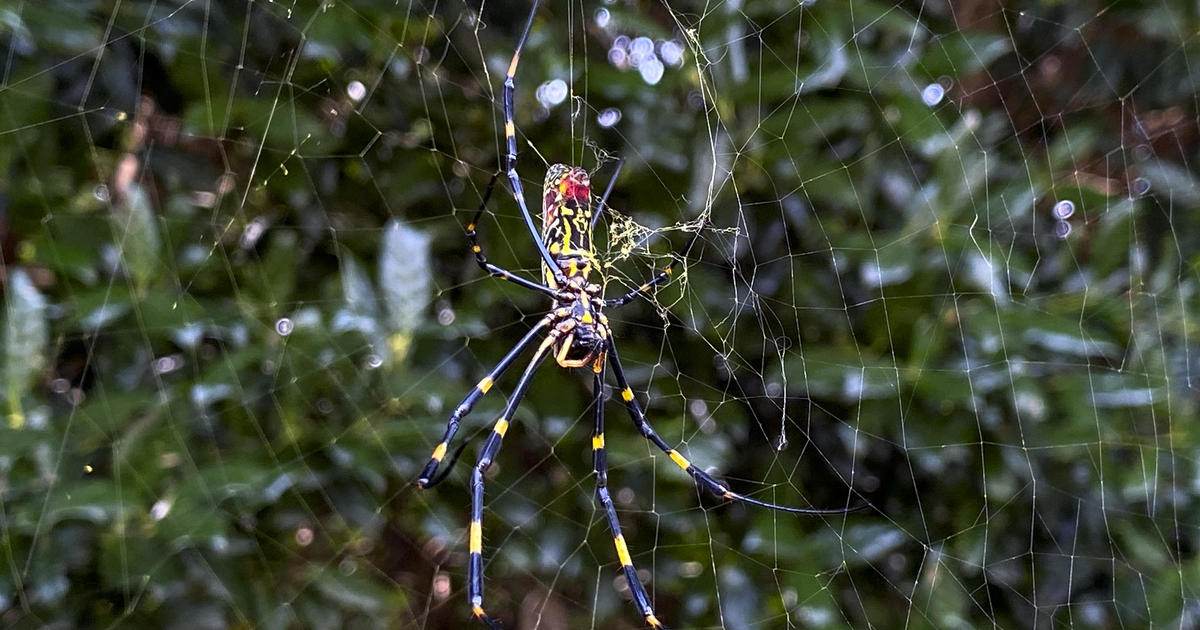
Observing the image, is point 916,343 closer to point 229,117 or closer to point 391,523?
point 391,523

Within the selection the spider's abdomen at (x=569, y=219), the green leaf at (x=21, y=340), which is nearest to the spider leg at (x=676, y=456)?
the spider's abdomen at (x=569, y=219)

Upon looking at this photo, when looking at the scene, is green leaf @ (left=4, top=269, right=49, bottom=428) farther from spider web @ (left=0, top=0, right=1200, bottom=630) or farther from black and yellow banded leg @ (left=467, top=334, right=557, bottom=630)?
black and yellow banded leg @ (left=467, top=334, right=557, bottom=630)

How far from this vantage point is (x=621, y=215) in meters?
1.03

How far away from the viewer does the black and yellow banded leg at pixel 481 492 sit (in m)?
0.88

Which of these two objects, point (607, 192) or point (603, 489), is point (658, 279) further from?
point (603, 489)

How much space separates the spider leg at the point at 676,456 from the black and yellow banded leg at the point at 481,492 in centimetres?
9

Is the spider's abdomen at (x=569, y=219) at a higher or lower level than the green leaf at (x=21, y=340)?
higher

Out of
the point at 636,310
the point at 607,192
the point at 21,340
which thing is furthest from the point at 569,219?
the point at 21,340

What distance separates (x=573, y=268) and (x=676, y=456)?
0.88ft

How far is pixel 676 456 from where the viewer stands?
983 mm

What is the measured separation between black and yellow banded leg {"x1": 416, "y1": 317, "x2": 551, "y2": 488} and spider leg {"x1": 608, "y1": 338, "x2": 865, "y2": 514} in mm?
99

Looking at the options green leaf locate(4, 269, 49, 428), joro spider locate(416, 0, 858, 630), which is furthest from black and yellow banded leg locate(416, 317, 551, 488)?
green leaf locate(4, 269, 49, 428)

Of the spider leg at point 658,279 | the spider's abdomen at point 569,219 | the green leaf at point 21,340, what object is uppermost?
the spider's abdomen at point 569,219

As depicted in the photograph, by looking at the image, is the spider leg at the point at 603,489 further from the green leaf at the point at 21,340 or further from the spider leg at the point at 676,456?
the green leaf at the point at 21,340
